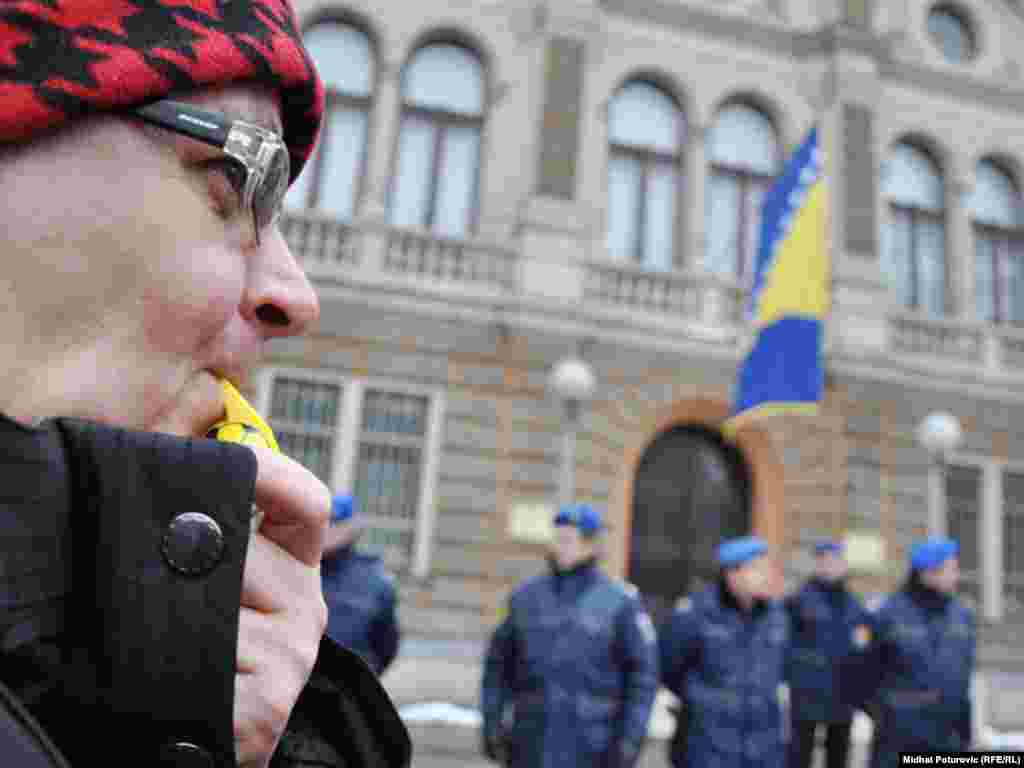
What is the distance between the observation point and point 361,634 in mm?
4484

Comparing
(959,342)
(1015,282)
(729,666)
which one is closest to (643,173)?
(959,342)

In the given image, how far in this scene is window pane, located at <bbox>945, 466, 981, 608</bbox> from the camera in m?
10.8

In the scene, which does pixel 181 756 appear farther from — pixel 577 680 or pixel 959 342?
pixel 959 342

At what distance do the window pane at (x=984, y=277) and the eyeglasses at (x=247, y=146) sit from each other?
13.2 meters

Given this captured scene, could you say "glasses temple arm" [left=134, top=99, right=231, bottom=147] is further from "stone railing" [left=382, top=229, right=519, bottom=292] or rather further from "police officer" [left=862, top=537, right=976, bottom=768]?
"stone railing" [left=382, top=229, right=519, bottom=292]

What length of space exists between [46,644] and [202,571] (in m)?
0.09

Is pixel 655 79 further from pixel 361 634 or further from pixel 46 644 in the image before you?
pixel 46 644

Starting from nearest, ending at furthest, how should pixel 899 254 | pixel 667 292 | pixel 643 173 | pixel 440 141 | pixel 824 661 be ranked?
pixel 824 661 < pixel 667 292 < pixel 440 141 < pixel 643 173 < pixel 899 254

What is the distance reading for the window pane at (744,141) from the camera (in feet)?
37.3

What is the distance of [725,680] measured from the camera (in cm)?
441

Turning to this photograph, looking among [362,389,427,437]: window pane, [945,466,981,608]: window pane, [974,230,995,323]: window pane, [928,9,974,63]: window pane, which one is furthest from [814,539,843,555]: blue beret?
[928,9,974,63]: window pane

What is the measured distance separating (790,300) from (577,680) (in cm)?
385

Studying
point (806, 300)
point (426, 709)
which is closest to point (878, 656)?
point (806, 300)

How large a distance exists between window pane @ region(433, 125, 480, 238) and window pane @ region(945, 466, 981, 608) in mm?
7155
